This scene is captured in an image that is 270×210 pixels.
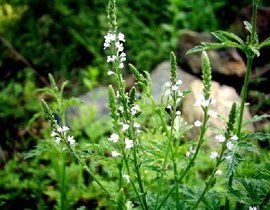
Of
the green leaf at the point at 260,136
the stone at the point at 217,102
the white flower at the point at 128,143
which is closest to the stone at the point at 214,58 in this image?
the stone at the point at 217,102

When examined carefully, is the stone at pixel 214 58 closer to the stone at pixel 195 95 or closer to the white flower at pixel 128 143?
the stone at pixel 195 95

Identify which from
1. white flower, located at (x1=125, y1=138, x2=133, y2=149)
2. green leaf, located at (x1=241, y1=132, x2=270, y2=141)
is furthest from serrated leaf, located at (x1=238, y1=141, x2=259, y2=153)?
white flower, located at (x1=125, y1=138, x2=133, y2=149)

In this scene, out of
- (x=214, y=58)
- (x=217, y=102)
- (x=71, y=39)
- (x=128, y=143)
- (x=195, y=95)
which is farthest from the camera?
(x=71, y=39)

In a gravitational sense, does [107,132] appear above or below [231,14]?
below

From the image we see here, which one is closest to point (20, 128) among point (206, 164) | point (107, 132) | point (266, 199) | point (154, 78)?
point (107, 132)

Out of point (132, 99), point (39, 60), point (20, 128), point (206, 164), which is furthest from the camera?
point (39, 60)

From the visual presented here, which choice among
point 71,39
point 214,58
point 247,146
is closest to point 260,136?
point 247,146

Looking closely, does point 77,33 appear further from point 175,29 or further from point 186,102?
point 186,102

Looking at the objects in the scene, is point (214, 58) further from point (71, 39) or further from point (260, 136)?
point (260, 136)
